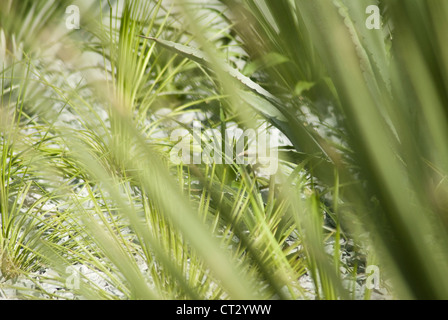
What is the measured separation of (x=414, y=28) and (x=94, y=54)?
1.82 m

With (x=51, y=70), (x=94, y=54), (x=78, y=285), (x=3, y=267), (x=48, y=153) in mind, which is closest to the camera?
(x=78, y=285)

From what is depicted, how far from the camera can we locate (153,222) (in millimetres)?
917

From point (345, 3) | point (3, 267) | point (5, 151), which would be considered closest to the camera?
point (345, 3)

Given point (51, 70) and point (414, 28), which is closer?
point (414, 28)

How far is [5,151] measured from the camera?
116 centimetres

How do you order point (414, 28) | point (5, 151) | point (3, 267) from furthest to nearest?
point (5, 151)
point (3, 267)
point (414, 28)

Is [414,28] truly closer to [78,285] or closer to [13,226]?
[78,285]

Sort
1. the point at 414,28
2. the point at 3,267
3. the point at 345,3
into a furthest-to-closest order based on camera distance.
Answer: the point at 3,267 → the point at 345,3 → the point at 414,28

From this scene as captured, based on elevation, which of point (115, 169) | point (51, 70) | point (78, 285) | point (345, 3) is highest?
point (51, 70)

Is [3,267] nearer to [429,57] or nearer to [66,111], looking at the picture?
[66,111]
